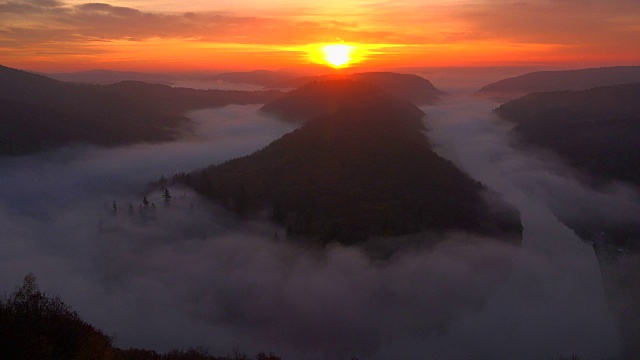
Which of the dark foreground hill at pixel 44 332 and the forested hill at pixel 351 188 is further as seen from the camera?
the forested hill at pixel 351 188

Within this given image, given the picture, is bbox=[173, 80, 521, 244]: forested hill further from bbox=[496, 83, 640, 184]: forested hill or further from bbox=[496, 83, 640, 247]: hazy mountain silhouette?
bbox=[496, 83, 640, 184]: forested hill

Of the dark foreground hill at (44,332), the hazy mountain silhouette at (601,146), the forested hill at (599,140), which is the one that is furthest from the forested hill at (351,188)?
the forested hill at (599,140)

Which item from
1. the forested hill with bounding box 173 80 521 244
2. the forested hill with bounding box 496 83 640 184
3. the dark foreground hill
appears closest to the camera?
the dark foreground hill

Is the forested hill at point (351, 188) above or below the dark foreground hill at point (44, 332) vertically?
below

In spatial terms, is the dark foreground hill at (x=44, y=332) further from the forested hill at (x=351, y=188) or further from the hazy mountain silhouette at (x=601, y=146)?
the hazy mountain silhouette at (x=601, y=146)

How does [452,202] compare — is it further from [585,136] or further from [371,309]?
[585,136]

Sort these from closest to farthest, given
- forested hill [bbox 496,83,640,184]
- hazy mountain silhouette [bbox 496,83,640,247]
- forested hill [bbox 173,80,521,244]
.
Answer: forested hill [bbox 173,80,521,244] → hazy mountain silhouette [bbox 496,83,640,247] → forested hill [bbox 496,83,640,184]

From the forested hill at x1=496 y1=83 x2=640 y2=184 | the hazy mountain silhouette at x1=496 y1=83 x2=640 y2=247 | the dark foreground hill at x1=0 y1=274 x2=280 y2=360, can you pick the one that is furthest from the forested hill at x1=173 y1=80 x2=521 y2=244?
the forested hill at x1=496 y1=83 x2=640 y2=184

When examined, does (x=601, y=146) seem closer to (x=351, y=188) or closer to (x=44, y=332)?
(x=351, y=188)
